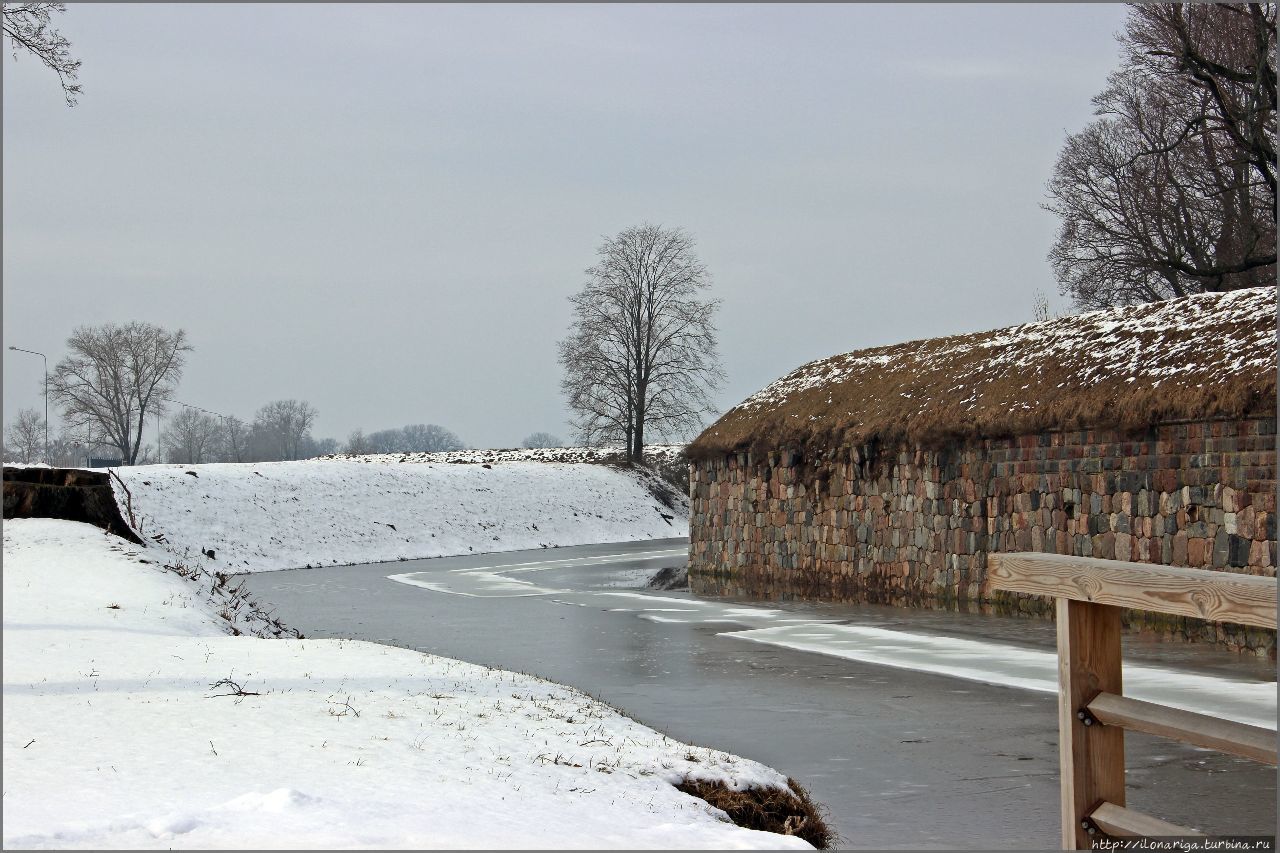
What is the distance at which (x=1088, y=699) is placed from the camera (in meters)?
4.69

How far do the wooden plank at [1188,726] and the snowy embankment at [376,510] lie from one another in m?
27.3

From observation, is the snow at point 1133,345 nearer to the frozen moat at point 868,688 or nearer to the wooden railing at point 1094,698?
the frozen moat at point 868,688

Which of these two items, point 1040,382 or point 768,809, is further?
point 1040,382

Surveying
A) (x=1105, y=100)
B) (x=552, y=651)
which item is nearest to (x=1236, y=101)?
(x=1105, y=100)

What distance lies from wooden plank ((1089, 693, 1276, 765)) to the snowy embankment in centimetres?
2731

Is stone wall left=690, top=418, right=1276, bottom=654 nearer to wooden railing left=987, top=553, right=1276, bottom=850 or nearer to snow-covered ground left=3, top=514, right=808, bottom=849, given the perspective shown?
snow-covered ground left=3, top=514, right=808, bottom=849

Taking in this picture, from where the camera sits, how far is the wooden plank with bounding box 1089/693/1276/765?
389 cm

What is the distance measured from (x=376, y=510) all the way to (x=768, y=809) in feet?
113

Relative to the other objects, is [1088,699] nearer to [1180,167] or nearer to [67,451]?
[1180,167]

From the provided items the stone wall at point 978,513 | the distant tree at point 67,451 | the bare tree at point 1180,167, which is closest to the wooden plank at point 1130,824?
the stone wall at point 978,513

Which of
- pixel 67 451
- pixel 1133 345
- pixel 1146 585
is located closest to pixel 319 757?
pixel 1146 585

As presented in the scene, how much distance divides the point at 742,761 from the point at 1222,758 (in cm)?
325

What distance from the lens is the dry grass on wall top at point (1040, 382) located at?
46.0ft

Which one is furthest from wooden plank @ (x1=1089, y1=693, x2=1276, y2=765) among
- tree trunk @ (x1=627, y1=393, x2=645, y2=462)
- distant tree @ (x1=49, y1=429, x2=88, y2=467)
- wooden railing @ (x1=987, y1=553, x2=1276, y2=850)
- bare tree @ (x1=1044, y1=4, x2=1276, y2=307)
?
distant tree @ (x1=49, y1=429, x2=88, y2=467)
